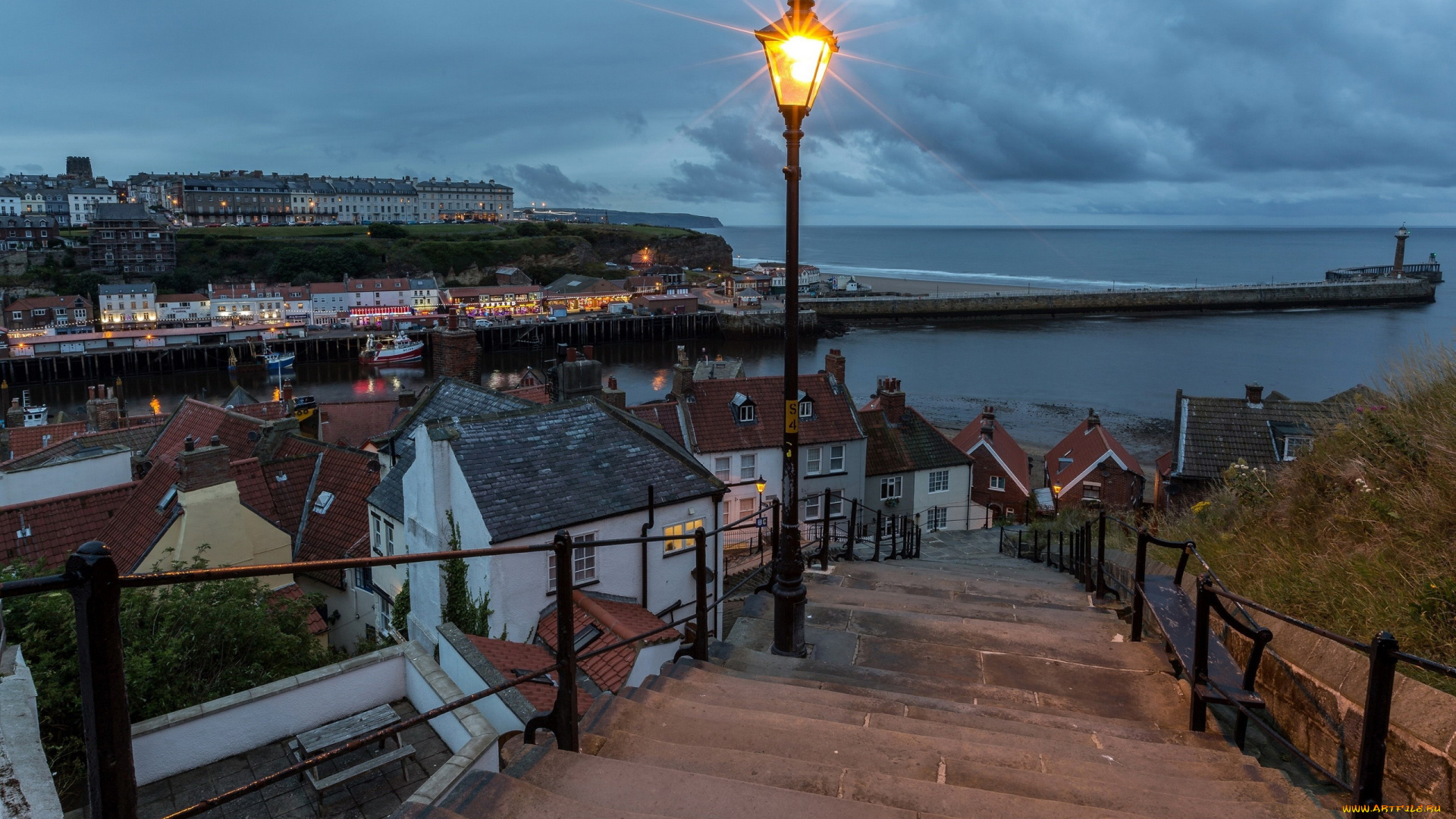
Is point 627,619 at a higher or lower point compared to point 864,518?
higher

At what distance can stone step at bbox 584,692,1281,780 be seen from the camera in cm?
430

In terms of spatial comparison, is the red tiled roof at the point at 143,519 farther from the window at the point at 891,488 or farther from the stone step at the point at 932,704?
the window at the point at 891,488

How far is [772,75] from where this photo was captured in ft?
22.1

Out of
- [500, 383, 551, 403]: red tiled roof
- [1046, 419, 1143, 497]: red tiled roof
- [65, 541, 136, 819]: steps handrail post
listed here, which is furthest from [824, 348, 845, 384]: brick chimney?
[65, 541, 136, 819]: steps handrail post

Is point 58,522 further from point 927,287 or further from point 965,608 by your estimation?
point 927,287

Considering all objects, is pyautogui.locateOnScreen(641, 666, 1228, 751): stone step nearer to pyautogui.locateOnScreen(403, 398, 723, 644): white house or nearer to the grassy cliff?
the grassy cliff

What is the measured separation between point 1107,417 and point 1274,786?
55.8 meters

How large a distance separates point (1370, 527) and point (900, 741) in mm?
4671

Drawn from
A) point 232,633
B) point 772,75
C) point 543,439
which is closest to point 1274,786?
point 772,75

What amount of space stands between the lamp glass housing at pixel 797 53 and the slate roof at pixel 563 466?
8834mm

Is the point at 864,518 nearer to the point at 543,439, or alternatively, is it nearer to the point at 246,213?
the point at 543,439

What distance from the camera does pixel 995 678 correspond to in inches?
266

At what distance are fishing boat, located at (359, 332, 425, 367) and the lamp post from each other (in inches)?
3306

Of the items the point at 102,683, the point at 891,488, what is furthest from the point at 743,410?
the point at 102,683
